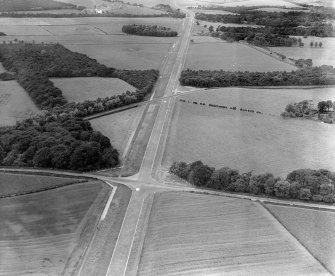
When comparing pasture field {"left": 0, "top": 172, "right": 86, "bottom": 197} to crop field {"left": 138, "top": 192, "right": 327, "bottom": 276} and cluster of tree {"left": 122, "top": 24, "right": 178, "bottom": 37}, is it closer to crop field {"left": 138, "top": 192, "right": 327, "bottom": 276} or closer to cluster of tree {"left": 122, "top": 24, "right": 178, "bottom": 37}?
crop field {"left": 138, "top": 192, "right": 327, "bottom": 276}

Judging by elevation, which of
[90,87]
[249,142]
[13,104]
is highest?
[90,87]

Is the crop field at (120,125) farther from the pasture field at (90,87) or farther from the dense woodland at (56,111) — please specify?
the pasture field at (90,87)

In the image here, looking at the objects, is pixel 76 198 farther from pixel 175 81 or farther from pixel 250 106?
pixel 175 81

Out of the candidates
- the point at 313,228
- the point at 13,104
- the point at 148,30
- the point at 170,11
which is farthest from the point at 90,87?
the point at 170,11

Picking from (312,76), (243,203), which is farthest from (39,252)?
(312,76)

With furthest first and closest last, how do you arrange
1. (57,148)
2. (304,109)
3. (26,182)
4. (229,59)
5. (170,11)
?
(170,11), (229,59), (304,109), (57,148), (26,182)

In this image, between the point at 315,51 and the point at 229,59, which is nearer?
the point at 229,59

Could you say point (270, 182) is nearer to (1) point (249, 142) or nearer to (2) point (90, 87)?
(1) point (249, 142)

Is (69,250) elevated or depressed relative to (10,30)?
depressed
